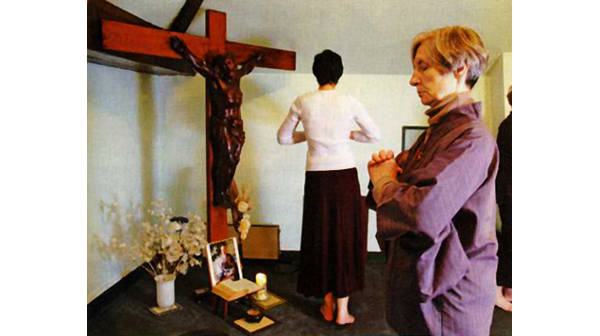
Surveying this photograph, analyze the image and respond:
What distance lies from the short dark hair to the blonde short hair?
209 millimetres

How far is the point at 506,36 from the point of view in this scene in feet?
2.29

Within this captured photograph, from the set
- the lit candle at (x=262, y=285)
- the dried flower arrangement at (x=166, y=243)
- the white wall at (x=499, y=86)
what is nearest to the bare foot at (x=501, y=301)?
the white wall at (x=499, y=86)

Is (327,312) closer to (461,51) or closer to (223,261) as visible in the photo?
(223,261)

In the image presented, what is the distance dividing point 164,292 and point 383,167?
2.12 ft

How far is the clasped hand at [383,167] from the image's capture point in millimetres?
687

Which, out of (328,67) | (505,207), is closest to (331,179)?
(328,67)

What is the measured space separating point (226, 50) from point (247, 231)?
0.42 metres

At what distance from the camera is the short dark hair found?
0.84m

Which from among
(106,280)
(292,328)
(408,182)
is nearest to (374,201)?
(408,182)

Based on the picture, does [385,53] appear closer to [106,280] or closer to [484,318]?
[484,318]

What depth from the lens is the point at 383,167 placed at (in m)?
0.69

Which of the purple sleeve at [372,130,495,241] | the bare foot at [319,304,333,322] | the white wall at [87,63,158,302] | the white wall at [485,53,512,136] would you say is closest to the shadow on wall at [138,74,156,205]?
the white wall at [87,63,158,302]

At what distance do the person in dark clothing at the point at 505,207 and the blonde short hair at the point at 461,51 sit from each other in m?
0.10

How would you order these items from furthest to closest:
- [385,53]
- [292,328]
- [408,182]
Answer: [292,328] → [385,53] → [408,182]
